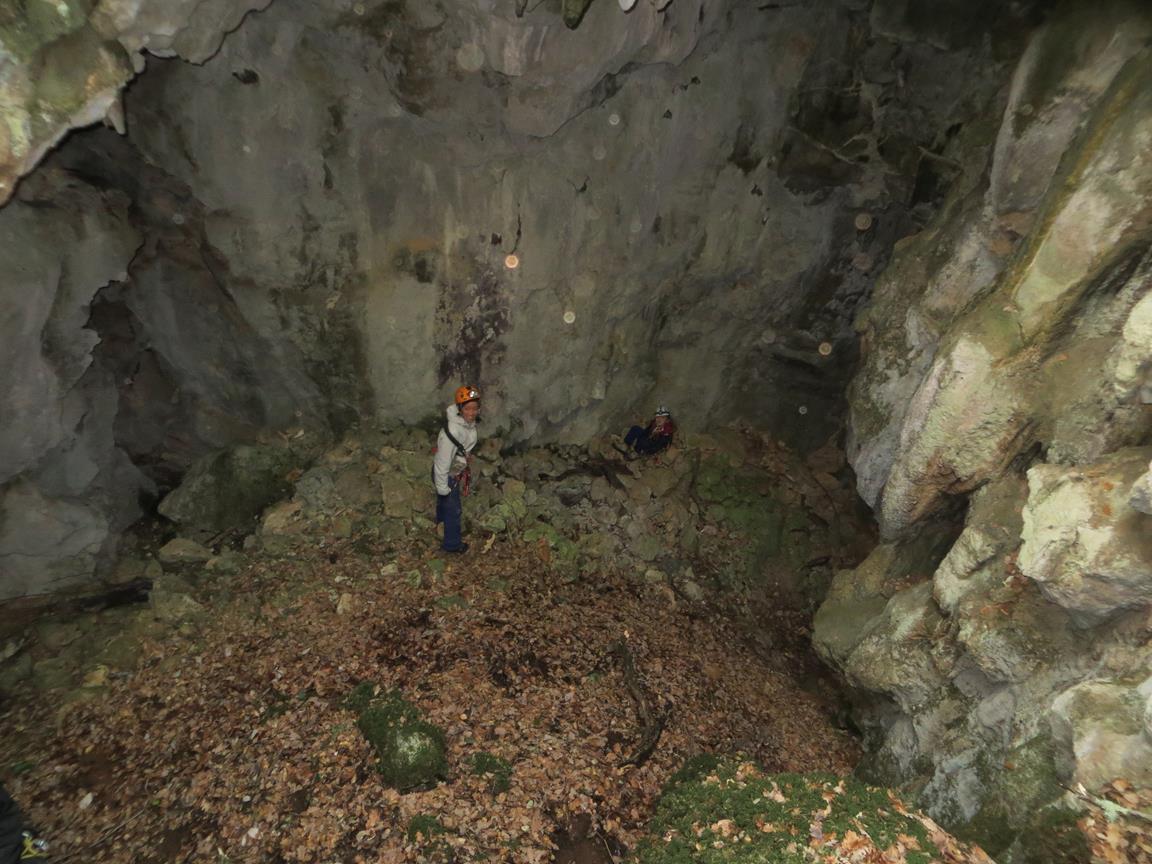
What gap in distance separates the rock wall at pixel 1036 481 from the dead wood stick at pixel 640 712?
3.30m

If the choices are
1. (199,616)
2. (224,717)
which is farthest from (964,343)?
(199,616)

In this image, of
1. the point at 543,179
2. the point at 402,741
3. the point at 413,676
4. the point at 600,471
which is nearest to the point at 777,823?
the point at 402,741

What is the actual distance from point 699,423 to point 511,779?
36.5 feet

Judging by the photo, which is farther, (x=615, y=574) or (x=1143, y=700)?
(x=615, y=574)

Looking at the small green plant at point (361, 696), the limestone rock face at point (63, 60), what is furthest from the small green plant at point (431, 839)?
the limestone rock face at point (63, 60)

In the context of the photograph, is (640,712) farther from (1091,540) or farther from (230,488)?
(230,488)

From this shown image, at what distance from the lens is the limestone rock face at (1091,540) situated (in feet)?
17.3

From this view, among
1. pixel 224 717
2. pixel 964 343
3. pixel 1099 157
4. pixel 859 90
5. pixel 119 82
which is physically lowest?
pixel 224 717

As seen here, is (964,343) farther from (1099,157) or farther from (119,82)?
(119,82)

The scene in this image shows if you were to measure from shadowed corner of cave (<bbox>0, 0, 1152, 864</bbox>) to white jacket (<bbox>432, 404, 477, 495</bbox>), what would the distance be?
0.08 m

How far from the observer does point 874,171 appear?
12633 millimetres

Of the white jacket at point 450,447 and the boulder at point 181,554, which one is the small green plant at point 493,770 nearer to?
the white jacket at point 450,447

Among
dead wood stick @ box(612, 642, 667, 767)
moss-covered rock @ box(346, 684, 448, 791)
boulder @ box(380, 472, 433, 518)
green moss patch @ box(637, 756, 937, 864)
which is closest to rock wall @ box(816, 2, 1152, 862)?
green moss patch @ box(637, 756, 937, 864)

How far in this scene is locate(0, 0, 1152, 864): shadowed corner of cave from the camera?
625 cm
